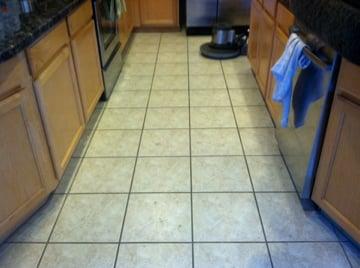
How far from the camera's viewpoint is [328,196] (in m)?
1.50

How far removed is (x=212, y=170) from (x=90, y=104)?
0.96 metres

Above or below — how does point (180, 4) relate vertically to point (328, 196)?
above

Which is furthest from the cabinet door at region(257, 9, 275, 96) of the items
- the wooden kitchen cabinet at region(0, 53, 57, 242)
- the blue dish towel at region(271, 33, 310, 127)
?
the wooden kitchen cabinet at region(0, 53, 57, 242)

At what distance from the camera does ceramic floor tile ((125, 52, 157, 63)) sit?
3380mm

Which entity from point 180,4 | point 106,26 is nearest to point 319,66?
point 106,26

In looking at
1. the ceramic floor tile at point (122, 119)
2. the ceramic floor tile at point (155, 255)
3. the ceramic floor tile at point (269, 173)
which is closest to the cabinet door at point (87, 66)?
the ceramic floor tile at point (122, 119)

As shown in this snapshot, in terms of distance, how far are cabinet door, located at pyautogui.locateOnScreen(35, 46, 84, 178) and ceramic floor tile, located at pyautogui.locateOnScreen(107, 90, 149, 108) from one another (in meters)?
0.61

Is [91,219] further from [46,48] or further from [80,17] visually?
[80,17]

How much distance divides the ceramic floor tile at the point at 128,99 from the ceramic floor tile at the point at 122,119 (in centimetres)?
6

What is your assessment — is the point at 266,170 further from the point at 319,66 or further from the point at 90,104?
the point at 90,104

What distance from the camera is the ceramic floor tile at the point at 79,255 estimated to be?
1.45m

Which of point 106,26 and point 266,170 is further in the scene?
point 106,26

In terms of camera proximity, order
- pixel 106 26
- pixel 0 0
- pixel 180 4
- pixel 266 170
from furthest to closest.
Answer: pixel 180 4 < pixel 106 26 < pixel 266 170 < pixel 0 0

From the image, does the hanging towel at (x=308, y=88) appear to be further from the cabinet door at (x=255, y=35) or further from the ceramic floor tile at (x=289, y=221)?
the cabinet door at (x=255, y=35)
